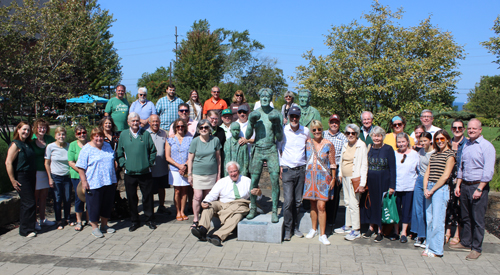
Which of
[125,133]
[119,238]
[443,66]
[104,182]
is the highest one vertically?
[443,66]

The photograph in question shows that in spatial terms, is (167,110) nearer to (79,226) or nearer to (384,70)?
(79,226)

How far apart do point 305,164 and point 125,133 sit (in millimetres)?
2891

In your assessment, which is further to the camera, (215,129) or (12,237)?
(215,129)

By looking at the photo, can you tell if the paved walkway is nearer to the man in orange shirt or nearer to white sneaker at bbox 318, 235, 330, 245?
white sneaker at bbox 318, 235, 330, 245

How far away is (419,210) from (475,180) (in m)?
0.84

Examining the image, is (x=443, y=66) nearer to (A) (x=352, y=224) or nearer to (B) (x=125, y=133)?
(A) (x=352, y=224)

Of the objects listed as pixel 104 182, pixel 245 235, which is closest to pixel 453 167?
pixel 245 235

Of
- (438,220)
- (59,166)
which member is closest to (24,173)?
(59,166)

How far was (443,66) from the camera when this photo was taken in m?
9.04

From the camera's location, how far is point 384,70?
8664mm

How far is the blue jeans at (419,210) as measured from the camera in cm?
512

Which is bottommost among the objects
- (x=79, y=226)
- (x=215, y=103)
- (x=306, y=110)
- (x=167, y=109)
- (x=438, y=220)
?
(x=79, y=226)

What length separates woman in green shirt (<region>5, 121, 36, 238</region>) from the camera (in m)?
5.50

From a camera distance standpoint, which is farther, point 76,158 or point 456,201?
point 76,158
